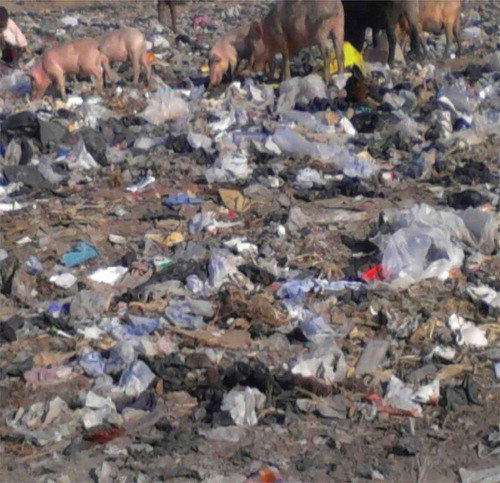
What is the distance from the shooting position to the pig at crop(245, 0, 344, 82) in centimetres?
1387

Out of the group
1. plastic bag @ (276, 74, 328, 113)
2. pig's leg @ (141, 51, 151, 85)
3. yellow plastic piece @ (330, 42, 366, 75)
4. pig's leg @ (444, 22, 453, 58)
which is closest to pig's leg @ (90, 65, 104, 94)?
pig's leg @ (141, 51, 151, 85)

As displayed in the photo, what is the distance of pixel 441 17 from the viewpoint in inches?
643

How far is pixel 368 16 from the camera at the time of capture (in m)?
15.6

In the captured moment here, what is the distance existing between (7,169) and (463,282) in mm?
4196

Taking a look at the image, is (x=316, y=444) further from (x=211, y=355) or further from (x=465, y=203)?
(x=465, y=203)

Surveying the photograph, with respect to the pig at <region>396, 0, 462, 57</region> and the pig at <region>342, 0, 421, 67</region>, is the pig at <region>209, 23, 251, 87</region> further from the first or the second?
the pig at <region>396, 0, 462, 57</region>

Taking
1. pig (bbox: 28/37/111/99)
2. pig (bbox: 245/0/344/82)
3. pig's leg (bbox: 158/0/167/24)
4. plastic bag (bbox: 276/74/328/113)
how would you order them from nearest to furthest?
plastic bag (bbox: 276/74/328/113) → pig (bbox: 28/37/111/99) → pig (bbox: 245/0/344/82) → pig's leg (bbox: 158/0/167/24)

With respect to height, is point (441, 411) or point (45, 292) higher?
point (441, 411)

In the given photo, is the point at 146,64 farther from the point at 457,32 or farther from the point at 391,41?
the point at 457,32

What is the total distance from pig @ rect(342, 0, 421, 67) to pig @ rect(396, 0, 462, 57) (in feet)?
1.68

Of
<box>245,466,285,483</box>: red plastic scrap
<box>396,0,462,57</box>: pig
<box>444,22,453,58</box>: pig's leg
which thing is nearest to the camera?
<box>245,466,285,483</box>: red plastic scrap

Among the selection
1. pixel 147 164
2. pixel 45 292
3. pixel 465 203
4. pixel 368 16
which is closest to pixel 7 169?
pixel 147 164

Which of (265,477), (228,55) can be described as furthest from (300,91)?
(265,477)

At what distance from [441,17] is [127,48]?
4987mm
